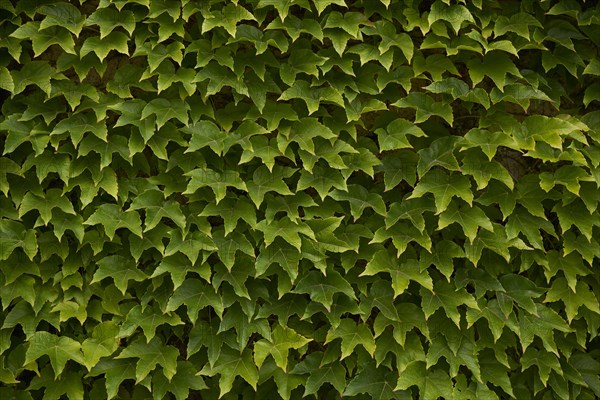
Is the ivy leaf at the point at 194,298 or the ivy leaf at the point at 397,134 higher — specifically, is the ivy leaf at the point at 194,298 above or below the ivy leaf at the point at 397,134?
below

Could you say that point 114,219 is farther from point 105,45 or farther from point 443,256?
point 443,256

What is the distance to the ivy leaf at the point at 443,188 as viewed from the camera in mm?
2547

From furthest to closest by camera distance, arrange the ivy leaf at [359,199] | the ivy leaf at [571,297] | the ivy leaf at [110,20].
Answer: the ivy leaf at [571,297] < the ivy leaf at [359,199] < the ivy leaf at [110,20]

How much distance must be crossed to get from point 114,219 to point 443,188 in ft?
4.22

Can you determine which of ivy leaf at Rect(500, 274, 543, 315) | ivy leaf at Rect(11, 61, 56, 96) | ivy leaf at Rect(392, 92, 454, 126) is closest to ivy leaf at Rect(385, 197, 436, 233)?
ivy leaf at Rect(392, 92, 454, 126)

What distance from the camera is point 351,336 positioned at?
8.52 ft

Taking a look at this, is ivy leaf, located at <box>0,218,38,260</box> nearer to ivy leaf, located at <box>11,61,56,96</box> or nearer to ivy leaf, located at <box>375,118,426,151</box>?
ivy leaf, located at <box>11,61,56,96</box>

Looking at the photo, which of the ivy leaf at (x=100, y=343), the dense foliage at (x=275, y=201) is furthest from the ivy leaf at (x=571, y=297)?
the ivy leaf at (x=100, y=343)

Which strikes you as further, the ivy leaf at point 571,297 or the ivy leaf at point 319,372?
Result: the ivy leaf at point 571,297

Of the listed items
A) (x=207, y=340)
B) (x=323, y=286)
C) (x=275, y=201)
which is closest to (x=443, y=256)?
(x=323, y=286)

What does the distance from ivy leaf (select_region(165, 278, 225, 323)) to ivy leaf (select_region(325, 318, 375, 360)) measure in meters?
0.46

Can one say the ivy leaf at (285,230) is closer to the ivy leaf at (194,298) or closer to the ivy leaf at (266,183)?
the ivy leaf at (266,183)

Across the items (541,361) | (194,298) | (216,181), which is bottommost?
(541,361)

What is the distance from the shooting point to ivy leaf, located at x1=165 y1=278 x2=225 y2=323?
2.52m
